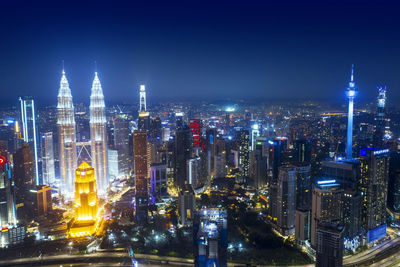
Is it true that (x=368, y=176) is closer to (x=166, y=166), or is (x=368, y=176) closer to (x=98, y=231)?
(x=166, y=166)

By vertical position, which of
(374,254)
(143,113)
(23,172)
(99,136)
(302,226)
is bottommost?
(374,254)

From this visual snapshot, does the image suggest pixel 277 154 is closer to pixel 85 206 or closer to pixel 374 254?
pixel 374 254

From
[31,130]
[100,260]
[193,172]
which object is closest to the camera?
[100,260]

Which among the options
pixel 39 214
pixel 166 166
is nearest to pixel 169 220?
pixel 166 166

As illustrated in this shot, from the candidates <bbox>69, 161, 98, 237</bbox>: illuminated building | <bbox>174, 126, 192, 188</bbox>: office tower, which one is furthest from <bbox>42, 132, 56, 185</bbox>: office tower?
<bbox>174, 126, 192, 188</bbox>: office tower

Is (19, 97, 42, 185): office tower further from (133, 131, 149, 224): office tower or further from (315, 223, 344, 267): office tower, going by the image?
(315, 223, 344, 267): office tower

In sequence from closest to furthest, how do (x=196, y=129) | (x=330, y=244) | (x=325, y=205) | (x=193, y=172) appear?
1. (x=330, y=244)
2. (x=325, y=205)
3. (x=193, y=172)
4. (x=196, y=129)

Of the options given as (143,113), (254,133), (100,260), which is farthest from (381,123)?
(100,260)
